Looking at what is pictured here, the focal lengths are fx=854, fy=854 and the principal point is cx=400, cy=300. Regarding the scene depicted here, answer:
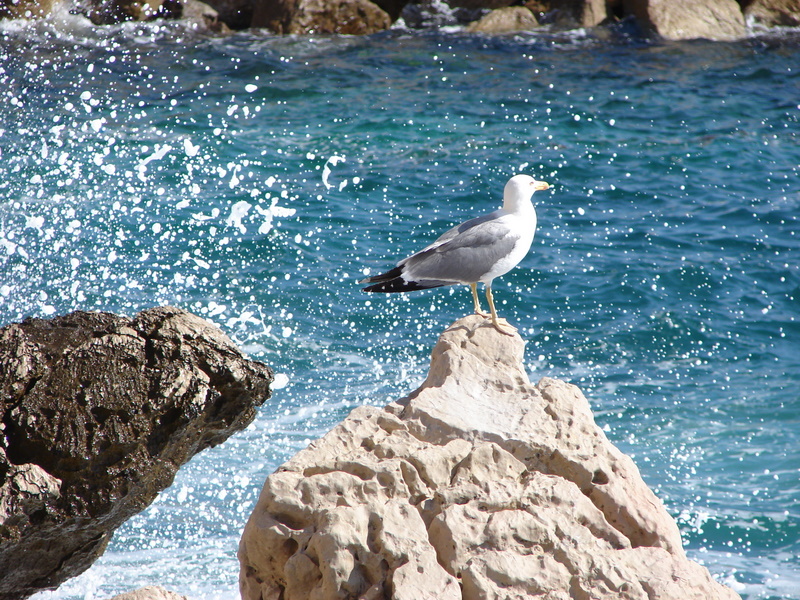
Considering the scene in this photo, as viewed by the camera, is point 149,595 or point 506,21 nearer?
point 149,595

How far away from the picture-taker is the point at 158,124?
40.3 feet

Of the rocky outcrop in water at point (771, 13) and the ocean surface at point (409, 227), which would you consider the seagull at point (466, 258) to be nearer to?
the ocean surface at point (409, 227)

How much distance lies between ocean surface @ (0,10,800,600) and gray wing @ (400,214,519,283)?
2.31m

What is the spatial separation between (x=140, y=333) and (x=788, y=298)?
7610 millimetres

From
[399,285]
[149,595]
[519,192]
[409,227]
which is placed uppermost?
[519,192]

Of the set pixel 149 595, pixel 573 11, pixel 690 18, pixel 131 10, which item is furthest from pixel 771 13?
pixel 149 595

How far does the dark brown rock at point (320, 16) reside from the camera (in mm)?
16594

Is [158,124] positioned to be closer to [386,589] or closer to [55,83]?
[55,83]

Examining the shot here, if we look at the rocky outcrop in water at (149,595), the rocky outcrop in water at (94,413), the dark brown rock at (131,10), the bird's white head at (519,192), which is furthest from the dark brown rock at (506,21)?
the rocky outcrop in water at (149,595)

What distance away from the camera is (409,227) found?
1016 centimetres

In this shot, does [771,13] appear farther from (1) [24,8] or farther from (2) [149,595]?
(2) [149,595]

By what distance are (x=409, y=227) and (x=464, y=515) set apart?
23.9 feet

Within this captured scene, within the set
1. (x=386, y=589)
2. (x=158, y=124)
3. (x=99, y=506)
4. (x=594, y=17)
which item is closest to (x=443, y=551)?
(x=386, y=589)

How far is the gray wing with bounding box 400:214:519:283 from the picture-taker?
184 inches
